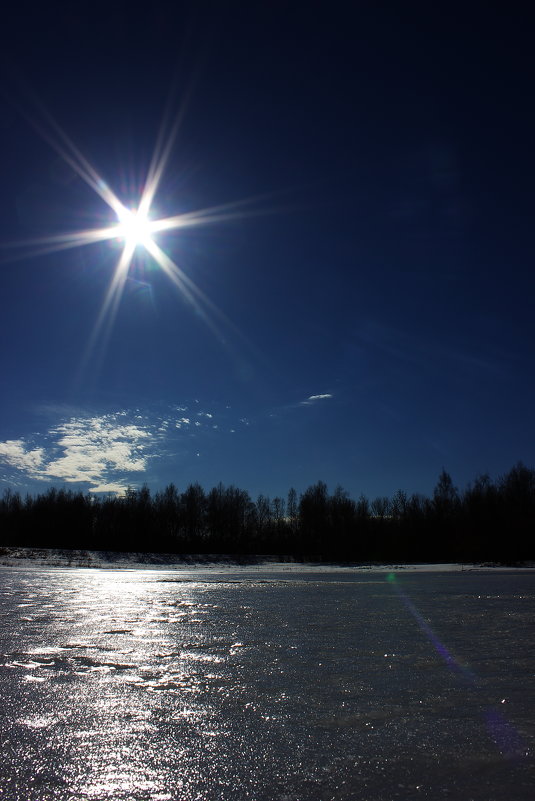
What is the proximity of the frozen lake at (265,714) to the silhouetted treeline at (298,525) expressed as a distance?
59.1 m

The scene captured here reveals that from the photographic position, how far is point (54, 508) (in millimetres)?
74375

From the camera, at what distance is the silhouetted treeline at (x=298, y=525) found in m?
62.9

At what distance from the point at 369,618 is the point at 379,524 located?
238 feet

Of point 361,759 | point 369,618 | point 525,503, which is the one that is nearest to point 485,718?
point 361,759

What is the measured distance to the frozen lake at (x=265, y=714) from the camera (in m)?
1.69

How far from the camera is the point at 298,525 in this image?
79688 millimetres

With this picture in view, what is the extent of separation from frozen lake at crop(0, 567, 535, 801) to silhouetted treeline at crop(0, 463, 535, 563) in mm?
59094

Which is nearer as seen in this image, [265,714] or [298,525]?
[265,714]

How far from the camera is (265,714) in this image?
2467 mm

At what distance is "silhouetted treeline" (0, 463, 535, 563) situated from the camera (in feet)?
206

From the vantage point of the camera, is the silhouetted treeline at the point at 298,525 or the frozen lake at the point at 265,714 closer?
the frozen lake at the point at 265,714

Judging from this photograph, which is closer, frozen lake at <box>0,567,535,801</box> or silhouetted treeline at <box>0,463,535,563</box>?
frozen lake at <box>0,567,535,801</box>

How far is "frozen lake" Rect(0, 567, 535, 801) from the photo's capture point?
1.69 m

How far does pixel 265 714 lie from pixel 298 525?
79899 mm
